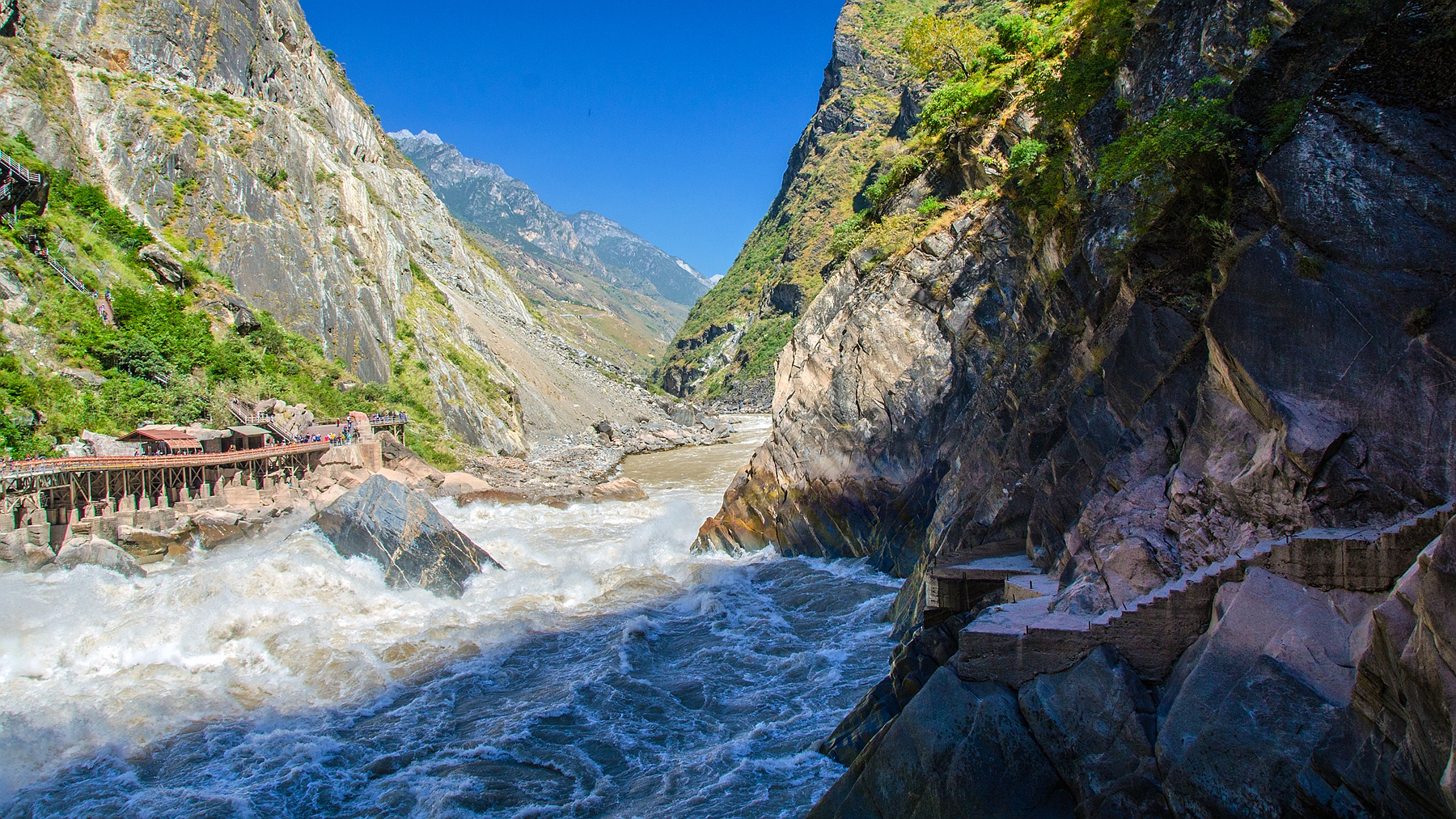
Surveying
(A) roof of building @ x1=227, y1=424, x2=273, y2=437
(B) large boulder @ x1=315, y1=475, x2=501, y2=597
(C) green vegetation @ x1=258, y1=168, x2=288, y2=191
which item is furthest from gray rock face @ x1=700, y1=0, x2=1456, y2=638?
(C) green vegetation @ x1=258, y1=168, x2=288, y2=191

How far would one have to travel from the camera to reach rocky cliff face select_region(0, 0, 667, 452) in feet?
140

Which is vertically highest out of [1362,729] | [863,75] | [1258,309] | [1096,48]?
[863,75]

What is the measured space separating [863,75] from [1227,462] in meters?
142

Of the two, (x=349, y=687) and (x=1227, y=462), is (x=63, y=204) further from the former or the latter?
(x=1227, y=462)

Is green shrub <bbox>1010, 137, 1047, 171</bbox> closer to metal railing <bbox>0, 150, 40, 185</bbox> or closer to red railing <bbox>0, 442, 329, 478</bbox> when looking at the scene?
red railing <bbox>0, 442, 329, 478</bbox>

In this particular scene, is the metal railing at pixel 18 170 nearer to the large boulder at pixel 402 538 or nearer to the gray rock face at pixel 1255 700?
the large boulder at pixel 402 538

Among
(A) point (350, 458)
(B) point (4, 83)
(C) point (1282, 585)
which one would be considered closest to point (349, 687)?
(C) point (1282, 585)

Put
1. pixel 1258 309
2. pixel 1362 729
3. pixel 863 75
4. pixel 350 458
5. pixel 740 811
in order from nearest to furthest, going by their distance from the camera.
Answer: pixel 1362 729, pixel 1258 309, pixel 740 811, pixel 350 458, pixel 863 75

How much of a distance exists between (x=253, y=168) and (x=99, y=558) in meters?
36.5

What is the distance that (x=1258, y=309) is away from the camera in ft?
28.2

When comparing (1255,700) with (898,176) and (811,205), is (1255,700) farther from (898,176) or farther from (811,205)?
(811,205)

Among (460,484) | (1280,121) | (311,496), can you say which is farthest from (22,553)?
(1280,121)

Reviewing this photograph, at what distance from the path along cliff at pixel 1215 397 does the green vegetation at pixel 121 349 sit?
32685mm

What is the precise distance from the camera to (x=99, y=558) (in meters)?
21.5
